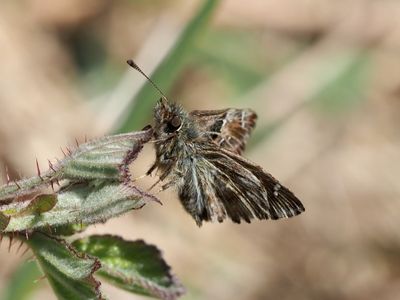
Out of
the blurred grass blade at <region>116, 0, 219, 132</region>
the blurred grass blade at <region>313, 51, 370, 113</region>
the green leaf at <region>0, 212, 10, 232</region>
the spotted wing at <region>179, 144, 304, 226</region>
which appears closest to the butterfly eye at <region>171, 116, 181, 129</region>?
the spotted wing at <region>179, 144, 304, 226</region>

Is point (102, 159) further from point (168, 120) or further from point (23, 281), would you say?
point (23, 281)

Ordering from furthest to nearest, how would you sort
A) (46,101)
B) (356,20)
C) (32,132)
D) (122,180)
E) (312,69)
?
(356,20)
(312,69)
(46,101)
(32,132)
(122,180)

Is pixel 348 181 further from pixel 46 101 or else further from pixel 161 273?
pixel 161 273

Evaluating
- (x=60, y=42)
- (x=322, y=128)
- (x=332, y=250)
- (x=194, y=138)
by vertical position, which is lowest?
(x=194, y=138)

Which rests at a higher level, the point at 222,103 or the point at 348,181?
the point at 222,103

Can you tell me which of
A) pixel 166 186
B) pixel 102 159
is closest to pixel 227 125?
pixel 166 186

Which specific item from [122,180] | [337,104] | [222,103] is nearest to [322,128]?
[337,104]

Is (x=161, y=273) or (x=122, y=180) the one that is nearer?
(x=122, y=180)

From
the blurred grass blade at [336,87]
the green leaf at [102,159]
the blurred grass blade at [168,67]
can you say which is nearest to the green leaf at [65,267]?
Result: the green leaf at [102,159]

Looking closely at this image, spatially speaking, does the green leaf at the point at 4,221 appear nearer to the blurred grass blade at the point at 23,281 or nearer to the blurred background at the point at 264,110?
the blurred grass blade at the point at 23,281

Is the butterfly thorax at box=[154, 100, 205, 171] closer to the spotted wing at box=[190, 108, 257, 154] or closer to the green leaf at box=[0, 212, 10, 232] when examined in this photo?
the spotted wing at box=[190, 108, 257, 154]
